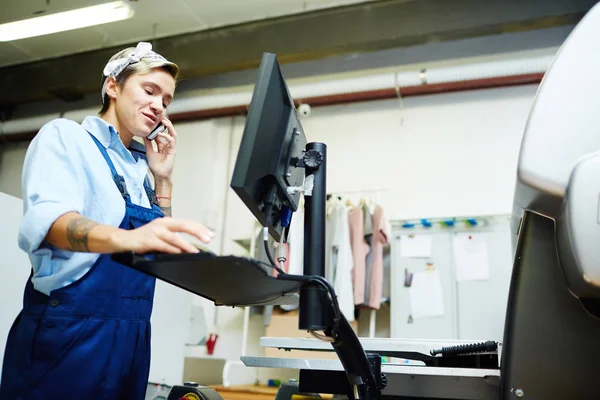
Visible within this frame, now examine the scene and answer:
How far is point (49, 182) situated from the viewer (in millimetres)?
971

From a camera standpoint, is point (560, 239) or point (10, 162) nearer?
point (560, 239)

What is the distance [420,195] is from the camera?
4324 mm

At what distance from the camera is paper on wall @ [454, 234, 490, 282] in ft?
11.5

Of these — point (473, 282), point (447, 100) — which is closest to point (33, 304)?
point (473, 282)

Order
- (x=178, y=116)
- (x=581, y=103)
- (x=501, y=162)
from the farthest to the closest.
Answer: (x=178, y=116) → (x=501, y=162) → (x=581, y=103)

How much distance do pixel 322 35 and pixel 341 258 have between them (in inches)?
67.8

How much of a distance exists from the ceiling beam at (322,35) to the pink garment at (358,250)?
1.32 m

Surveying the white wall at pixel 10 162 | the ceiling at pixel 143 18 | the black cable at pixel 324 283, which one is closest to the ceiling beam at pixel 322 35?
the ceiling at pixel 143 18

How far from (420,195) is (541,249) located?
11.4 ft

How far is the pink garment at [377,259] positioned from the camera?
3756mm

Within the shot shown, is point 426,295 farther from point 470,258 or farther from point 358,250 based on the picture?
point 358,250

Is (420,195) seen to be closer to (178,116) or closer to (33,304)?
(178,116)

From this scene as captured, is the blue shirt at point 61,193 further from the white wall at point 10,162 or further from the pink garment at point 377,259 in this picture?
the white wall at point 10,162

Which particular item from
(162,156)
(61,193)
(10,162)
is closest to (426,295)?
(162,156)
